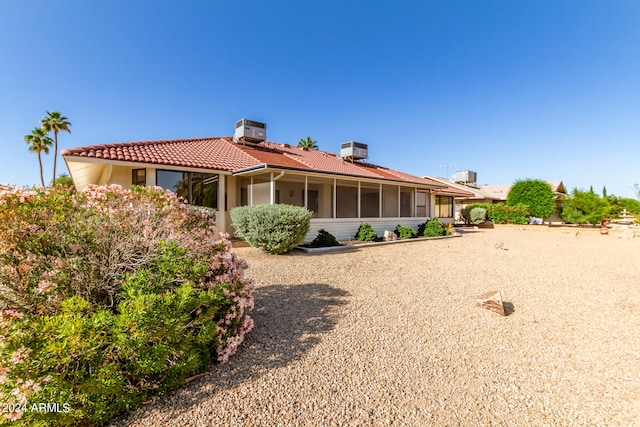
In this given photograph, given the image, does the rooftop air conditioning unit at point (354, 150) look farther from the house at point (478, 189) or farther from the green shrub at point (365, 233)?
the house at point (478, 189)

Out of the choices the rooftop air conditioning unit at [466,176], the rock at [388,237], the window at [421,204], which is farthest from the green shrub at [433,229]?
the rooftop air conditioning unit at [466,176]

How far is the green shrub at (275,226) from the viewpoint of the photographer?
29.0 feet

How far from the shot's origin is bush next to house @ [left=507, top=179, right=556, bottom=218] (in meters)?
26.0

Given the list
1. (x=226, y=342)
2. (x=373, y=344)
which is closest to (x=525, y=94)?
(x=373, y=344)

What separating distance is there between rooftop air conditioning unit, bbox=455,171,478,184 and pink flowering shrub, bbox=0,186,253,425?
40.3m

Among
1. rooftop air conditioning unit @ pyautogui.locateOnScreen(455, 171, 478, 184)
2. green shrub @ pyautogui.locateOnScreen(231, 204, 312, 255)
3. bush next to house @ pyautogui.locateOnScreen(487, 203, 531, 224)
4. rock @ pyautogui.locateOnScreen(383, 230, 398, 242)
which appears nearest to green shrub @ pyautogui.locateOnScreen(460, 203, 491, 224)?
bush next to house @ pyautogui.locateOnScreen(487, 203, 531, 224)

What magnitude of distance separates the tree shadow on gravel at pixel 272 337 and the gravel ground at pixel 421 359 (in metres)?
0.02

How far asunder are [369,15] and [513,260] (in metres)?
12.9

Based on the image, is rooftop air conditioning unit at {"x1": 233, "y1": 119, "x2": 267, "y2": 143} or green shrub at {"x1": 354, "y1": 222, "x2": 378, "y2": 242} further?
rooftop air conditioning unit at {"x1": 233, "y1": 119, "x2": 267, "y2": 143}

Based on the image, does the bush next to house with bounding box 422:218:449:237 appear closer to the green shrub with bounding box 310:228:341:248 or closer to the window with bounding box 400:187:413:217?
the window with bounding box 400:187:413:217

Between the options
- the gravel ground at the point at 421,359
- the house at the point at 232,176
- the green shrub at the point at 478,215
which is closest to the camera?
the gravel ground at the point at 421,359

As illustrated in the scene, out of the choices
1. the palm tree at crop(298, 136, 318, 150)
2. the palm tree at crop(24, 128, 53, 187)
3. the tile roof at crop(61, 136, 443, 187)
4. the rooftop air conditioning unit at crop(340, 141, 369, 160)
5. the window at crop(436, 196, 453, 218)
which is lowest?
the window at crop(436, 196, 453, 218)

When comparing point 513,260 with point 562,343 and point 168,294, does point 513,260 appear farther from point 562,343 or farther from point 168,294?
point 168,294

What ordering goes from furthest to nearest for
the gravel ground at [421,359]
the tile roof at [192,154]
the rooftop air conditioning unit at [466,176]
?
the rooftop air conditioning unit at [466,176] → the tile roof at [192,154] → the gravel ground at [421,359]
